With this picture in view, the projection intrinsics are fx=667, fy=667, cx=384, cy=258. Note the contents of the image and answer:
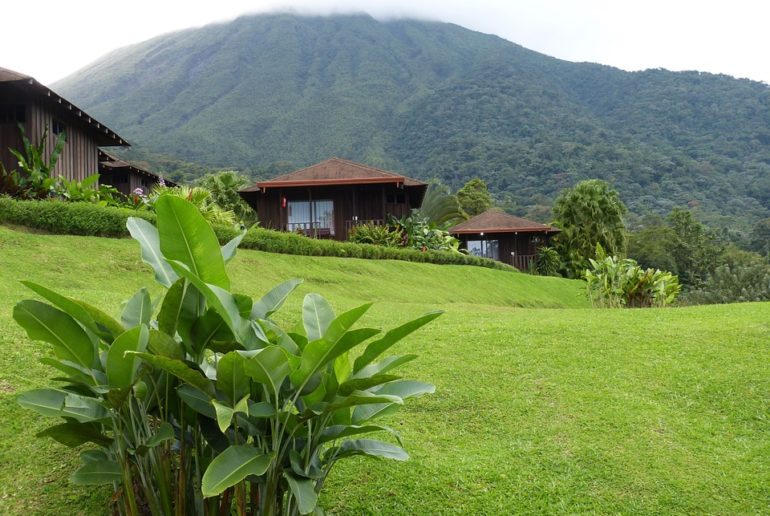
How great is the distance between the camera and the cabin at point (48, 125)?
15.6 meters

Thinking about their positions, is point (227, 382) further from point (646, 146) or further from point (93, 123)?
point (646, 146)

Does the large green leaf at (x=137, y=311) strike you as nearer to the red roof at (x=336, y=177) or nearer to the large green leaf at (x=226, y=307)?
the large green leaf at (x=226, y=307)

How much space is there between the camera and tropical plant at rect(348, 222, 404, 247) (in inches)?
899

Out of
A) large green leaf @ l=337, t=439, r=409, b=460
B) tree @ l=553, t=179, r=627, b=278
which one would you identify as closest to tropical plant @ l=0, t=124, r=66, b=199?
large green leaf @ l=337, t=439, r=409, b=460

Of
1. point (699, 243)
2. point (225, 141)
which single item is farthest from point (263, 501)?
point (225, 141)

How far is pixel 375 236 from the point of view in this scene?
22797mm

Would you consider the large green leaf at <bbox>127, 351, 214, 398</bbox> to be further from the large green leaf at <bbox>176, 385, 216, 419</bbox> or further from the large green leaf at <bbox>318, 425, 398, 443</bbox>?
the large green leaf at <bbox>318, 425, 398, 443</bbox>

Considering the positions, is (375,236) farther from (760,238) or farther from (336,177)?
(760,238)

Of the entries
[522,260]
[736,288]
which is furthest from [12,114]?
[522,260]

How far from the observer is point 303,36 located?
473ft

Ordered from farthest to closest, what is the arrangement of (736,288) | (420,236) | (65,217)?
(420,236) < (736,288) < (65,217)

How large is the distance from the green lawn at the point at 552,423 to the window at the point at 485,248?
25.2 metres

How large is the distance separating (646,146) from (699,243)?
42.0m

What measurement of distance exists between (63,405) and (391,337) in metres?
1.39
